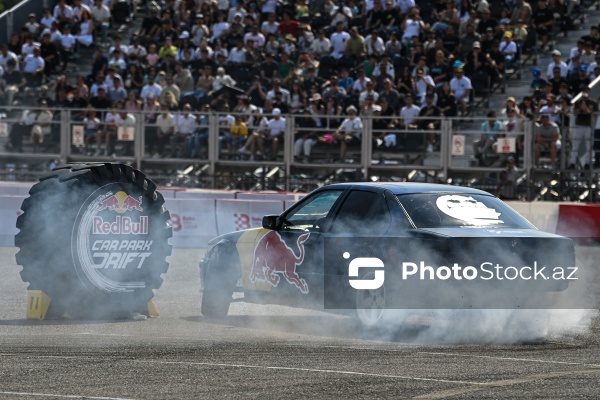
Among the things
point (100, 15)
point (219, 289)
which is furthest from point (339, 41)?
point (219, 289)

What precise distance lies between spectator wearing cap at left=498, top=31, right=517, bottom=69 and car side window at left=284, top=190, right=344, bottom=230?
1586 centimetres

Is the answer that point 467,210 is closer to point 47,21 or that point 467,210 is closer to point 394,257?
point 394,257

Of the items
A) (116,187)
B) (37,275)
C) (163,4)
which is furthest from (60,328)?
(163,4)

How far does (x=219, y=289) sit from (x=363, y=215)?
1675 mm

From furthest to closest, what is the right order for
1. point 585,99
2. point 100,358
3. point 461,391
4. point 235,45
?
1. point 235,45
2. point 585,99
3. point 100,358
4. point 461,391

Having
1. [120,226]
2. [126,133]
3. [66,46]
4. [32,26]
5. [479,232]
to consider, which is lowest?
[120,226]

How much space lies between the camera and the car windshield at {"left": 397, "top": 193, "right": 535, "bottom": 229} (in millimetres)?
9594

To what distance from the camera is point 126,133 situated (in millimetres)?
23406

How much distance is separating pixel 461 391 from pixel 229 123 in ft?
54.6

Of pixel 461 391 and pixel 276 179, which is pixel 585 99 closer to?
pixel 276 179

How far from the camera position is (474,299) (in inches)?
363

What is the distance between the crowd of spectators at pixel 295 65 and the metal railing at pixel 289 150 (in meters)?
0.09

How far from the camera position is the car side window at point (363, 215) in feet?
32.4

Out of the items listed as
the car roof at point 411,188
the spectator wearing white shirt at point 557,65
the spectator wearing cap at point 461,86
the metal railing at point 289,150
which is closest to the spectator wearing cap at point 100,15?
the metal railing at point 289,150
